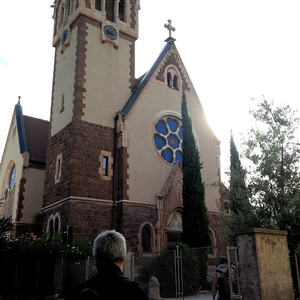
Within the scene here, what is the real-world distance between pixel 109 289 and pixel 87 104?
67.6ft

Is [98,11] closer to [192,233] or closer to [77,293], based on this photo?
[192,233]

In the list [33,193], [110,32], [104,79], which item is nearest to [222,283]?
[104,79]

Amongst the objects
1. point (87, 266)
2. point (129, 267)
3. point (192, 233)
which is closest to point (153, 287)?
point (129, 267)

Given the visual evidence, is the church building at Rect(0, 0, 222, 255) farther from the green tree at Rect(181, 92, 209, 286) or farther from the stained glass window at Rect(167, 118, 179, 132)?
the green tree at Rect(181, 92, 209, 286)

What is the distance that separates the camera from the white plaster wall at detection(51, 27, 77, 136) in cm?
2361

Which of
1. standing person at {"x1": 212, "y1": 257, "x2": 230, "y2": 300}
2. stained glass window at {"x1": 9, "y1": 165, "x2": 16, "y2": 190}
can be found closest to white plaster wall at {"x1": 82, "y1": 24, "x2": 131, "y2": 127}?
stained glass window at {"x1": 9, "y1": 165, "x2": 16, "y2": 190}

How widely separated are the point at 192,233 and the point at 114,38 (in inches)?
550

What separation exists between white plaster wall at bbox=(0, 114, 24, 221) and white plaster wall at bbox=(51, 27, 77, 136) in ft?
14.8

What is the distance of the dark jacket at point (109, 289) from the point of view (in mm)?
2768

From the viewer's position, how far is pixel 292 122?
15.2m

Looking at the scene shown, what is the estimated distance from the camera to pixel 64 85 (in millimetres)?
25047

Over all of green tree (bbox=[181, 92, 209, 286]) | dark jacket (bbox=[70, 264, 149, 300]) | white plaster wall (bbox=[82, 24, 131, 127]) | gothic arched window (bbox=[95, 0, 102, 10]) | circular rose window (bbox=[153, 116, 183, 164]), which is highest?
gothic arched window (bbox=[95, 0, 102, 10])

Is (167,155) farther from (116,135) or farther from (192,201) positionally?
(192,201)

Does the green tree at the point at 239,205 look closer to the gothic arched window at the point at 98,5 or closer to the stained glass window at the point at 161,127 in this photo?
the stained glass window at the point at 161,127
